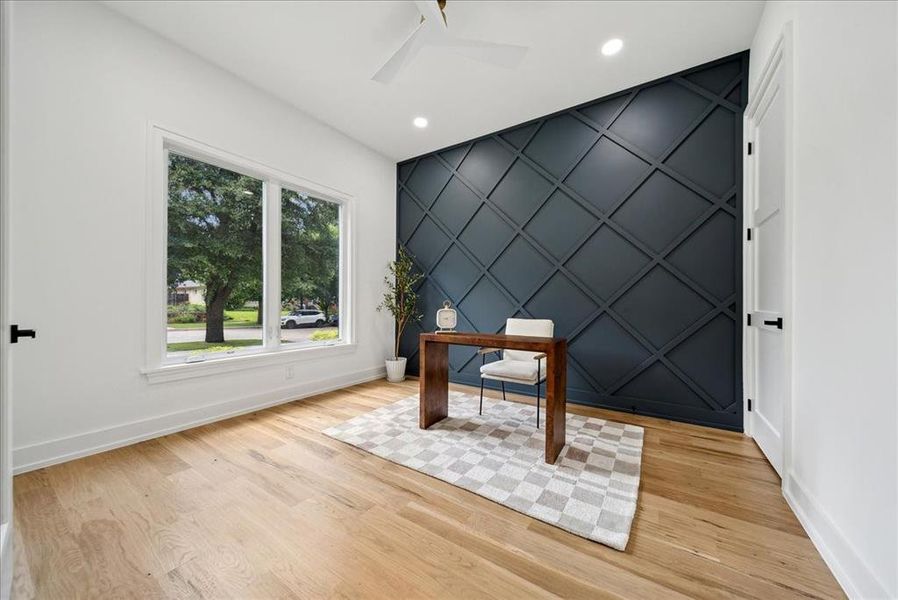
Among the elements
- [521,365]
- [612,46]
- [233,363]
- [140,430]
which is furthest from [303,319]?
[612,46]

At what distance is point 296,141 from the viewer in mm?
3303

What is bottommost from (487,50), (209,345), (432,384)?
(432,384)

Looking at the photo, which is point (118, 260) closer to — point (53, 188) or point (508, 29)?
point (53, 188)

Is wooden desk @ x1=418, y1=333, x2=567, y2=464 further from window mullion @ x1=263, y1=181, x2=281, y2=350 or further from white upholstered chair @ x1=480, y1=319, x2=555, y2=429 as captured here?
window mullion @ x1=263, y1=181, x2=281, y2=350

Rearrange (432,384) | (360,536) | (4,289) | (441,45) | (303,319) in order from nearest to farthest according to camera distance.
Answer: (4,289) < (360,536) < (441,45) < (432,384) < (303,319)

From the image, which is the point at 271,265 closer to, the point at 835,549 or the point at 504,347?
the point at 504,347

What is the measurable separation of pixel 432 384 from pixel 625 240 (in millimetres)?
2173

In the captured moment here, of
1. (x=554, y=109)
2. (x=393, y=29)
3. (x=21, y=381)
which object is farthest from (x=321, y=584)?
(x=554, y=109)

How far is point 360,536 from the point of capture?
4.56 ft

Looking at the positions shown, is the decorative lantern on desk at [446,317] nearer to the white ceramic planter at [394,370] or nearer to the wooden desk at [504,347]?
the wooden desk at [504,347]

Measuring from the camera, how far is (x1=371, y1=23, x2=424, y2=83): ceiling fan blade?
6.84ft

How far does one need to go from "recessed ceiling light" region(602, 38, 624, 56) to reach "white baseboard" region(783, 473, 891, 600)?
2.94m

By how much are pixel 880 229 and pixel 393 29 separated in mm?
2774

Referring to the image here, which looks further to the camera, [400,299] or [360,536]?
[400,299]
